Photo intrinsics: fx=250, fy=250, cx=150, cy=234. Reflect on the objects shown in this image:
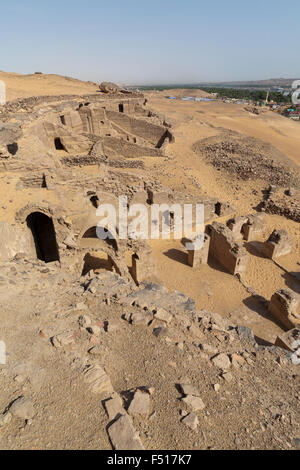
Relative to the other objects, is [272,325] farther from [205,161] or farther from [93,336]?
[205,161]

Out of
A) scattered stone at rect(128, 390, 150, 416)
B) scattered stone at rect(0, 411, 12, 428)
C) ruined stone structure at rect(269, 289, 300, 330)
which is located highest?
scattered stone at rect(0, 411, 12, 428)

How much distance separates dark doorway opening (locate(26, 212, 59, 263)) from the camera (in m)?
10.3

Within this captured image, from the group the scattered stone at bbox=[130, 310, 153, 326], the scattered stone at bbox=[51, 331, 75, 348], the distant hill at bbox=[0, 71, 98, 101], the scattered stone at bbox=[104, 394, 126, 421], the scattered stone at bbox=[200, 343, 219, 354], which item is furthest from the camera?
the distant hill at bbox=[0, 71, 98, 101]

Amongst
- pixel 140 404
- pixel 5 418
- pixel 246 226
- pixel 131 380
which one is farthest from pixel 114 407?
pixel 246 226

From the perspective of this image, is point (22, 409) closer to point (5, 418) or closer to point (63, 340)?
point (5, 418)

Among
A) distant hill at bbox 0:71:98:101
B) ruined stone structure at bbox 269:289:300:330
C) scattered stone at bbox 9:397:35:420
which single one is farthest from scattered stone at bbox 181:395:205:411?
distant hill at bbox 0:71:98:101

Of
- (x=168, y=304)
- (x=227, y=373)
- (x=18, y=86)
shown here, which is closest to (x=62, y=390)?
(x=227, y=373)

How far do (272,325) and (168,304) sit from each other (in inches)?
188

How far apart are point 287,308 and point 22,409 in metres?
7.95

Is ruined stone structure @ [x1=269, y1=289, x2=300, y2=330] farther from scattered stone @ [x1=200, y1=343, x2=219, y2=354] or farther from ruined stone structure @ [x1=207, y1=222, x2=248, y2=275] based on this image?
scattered stone @ [x1=200, y1=343, x2=219, y2=354]

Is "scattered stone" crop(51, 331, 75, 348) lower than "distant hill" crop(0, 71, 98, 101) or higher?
lower

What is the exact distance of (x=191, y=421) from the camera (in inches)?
132

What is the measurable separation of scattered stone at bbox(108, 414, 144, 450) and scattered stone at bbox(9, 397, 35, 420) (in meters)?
1.02
